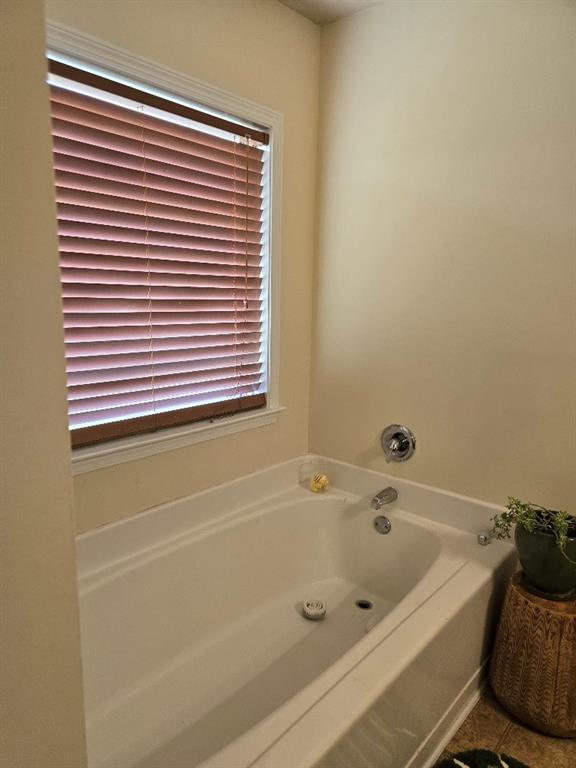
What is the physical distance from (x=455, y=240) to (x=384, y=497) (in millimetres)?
1043

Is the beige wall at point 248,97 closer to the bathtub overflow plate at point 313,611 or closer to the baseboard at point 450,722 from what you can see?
the bathtub overflow plate at point 313,611

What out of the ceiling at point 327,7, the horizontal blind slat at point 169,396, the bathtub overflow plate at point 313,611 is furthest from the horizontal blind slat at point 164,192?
the bathtub overflow plate at point 313,611

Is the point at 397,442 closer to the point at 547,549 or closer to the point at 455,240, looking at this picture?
the point at 547,549

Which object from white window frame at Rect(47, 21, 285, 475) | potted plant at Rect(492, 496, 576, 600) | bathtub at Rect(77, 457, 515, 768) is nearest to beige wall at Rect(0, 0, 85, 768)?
bathtub at Rect(77, 457, 515, 768)

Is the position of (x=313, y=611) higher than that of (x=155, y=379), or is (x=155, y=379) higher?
(x=155, y=379)

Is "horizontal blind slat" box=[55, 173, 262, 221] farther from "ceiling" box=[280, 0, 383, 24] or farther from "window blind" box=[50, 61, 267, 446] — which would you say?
"ceiling" box=[280, 0, 383, 24]

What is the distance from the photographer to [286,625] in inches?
75.9

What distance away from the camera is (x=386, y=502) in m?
2.05

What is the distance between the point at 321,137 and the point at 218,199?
64 centimetres

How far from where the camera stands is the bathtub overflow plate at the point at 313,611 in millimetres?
1963

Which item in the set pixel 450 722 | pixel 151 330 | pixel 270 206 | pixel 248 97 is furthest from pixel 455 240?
pixel 450 722

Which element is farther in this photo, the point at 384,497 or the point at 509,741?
the point at 384,497

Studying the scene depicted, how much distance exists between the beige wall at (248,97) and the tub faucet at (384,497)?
1.56 feet

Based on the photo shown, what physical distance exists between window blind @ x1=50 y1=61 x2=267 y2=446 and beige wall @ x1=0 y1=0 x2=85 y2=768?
1.02 m
